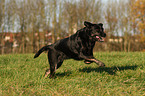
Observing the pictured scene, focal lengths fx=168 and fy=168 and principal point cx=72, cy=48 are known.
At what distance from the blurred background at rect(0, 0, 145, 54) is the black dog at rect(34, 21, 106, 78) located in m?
18.5

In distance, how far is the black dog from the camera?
480 centimetres

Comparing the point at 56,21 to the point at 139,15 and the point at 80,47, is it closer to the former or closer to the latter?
the point at 139,15

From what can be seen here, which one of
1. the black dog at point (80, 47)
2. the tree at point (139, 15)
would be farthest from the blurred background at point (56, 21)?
the black dog at point (80, 47)

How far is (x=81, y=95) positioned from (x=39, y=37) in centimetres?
2271

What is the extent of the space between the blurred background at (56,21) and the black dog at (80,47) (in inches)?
727

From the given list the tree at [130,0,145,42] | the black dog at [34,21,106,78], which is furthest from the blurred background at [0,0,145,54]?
the black dog at [34,21,106,78]

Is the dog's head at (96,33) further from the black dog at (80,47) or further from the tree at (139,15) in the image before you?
the tree at (139,15)

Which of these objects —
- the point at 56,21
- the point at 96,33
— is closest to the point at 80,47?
the point at 96,33

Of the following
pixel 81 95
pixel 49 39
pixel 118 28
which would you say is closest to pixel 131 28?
pixel 118 28

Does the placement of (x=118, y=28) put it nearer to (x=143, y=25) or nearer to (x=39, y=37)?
(x=143, y=25)

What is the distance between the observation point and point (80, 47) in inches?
193

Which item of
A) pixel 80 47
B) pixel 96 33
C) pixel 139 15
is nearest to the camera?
pixel 96 33

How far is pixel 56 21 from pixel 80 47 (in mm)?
18909

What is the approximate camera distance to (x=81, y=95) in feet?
11.6
